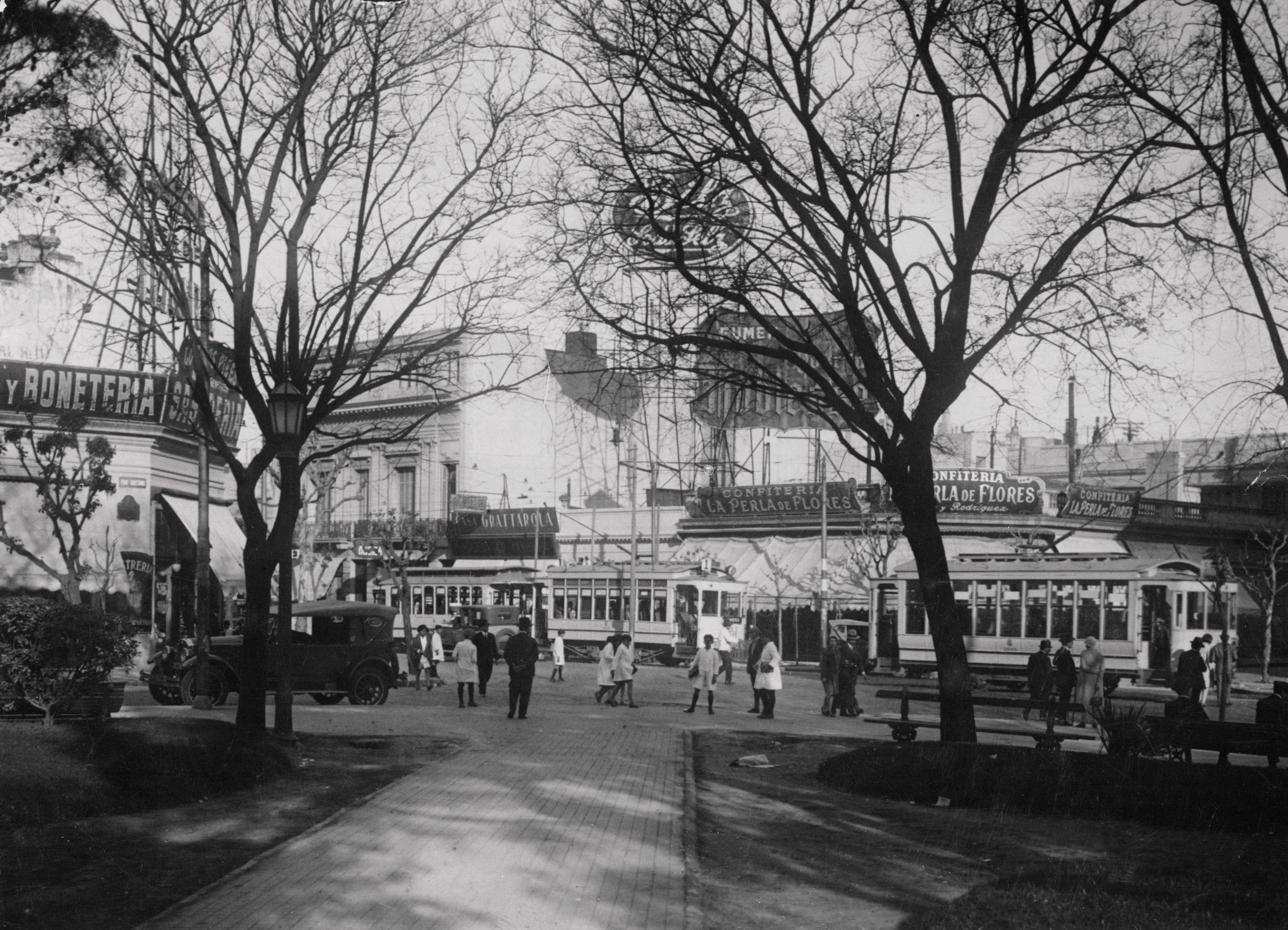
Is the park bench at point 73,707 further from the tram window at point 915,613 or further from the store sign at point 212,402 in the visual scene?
the tram window at point 915,613

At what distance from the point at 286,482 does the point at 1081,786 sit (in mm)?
9477

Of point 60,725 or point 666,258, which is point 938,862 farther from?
point 60,725

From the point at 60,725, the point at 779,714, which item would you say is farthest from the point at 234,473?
the point at 779,714

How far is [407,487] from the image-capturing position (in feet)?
214

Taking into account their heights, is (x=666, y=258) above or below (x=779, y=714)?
above

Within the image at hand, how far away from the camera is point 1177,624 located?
108ft

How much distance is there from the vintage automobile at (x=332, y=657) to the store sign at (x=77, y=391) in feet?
20.1

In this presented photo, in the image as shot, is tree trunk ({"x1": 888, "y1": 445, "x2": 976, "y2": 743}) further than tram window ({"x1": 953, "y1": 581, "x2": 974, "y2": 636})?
No

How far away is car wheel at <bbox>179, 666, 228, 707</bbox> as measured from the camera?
2388cm

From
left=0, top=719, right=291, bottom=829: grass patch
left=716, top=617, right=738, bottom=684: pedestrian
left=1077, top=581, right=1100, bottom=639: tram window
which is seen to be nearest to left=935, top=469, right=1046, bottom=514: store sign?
left=716, top=617, right=738, bottom=684: pedestrian

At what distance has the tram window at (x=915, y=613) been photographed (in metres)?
36.4

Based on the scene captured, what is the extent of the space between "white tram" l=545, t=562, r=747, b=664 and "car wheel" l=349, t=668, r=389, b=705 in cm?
1738

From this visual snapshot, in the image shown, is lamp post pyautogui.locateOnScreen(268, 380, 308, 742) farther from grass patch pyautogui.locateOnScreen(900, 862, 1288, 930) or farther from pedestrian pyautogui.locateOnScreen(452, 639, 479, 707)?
pedestrian pyautogui.locateOnScreen(452, 639, 479, 707)

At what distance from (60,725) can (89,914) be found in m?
5.59
